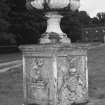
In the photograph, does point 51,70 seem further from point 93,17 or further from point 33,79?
point 93,17

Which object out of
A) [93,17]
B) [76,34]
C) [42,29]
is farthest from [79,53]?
[93,17]

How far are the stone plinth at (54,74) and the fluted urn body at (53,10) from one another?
0.83ft

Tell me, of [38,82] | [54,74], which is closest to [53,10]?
[54,74]

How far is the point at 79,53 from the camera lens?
534 centimetres

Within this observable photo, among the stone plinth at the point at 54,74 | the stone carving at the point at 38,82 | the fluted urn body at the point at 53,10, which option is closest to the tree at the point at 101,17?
the fluted urn body at the point at 53,10

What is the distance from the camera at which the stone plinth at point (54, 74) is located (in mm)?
5121

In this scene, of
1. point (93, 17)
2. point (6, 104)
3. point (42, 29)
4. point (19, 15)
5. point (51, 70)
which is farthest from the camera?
point (93, 17)

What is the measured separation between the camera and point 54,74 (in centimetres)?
511

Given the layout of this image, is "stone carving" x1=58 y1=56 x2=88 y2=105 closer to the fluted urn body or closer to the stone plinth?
the stone plinth

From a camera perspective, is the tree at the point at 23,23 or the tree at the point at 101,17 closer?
the tree at the point at 23,23

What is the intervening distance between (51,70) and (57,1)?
98 cm

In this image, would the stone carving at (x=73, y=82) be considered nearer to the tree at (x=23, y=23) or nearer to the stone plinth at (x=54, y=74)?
the stone plinth at (x=54, y=74)

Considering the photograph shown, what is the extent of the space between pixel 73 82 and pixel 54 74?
343mm

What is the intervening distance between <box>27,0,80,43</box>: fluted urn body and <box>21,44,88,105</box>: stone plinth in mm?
253
